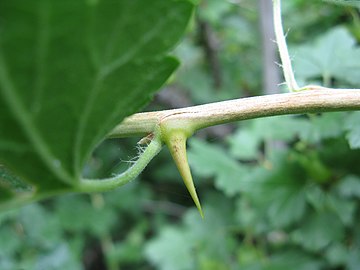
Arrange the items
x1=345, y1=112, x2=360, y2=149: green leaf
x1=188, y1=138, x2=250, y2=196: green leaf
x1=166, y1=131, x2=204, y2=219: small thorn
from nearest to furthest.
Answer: x1=166, y1=131, x2=204, y2=219: small thorn
x1=345, y1=112, x2=360, y2=149: green leaf
x1=188, y1=138, x2=250, y2=196: green leaf

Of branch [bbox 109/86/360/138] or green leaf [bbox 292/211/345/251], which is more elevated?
branch [bbox 109/86/360/138]

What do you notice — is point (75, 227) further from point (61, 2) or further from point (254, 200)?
point (61, 2)

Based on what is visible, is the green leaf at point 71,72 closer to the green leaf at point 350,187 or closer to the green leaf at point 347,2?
the green leaf at point 347,2

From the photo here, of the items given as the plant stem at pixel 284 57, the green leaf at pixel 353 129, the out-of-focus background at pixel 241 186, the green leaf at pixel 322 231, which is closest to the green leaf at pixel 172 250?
the out-of-focus background at pixel 241 186

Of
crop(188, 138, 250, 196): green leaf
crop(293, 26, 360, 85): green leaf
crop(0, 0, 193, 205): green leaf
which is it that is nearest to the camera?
crop(0, 0, 193, 205): green leaf

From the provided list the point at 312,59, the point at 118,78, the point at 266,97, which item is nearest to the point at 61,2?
the point at 118,78

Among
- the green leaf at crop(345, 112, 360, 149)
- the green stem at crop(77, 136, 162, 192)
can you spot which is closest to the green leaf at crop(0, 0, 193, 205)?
the green stem at crop(77, 136, 162, 192)

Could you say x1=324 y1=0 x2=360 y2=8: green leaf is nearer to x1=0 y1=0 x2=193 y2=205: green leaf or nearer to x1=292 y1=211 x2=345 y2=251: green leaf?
x1=0 y1=0 x2=193 y2=205: green leaf
